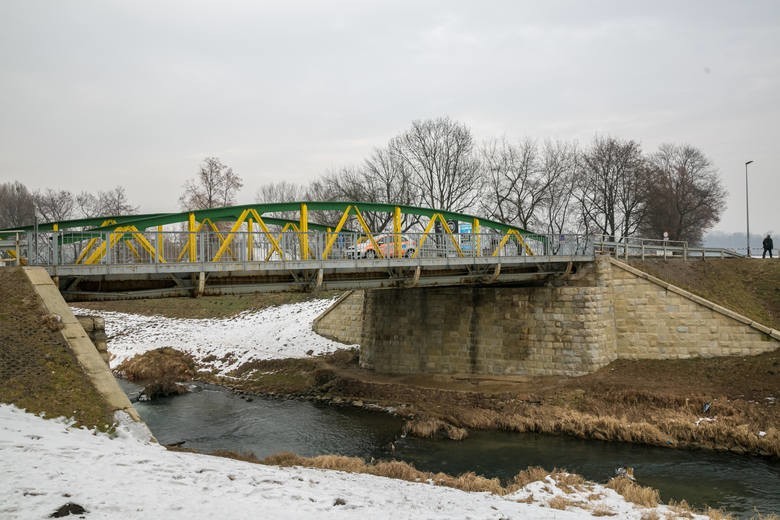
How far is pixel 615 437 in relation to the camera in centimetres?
1680

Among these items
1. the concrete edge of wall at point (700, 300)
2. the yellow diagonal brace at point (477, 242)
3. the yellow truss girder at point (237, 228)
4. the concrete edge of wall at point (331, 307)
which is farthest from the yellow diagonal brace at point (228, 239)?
the concrete edge of wall at point (700, 300)

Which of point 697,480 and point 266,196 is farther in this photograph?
point 266,196

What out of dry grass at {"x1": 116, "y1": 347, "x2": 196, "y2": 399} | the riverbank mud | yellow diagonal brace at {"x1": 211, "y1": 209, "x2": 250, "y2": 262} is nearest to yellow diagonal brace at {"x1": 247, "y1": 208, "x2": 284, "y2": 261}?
yellow diagonal brace at {"x1": 211, "y1": 209, "x2": 250, "y2": 262}

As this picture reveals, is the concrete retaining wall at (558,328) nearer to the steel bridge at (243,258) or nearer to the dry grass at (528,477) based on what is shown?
the steel bridge at (243,258)

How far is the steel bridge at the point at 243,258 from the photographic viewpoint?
13.1 meters

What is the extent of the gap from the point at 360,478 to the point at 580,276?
15.6 m

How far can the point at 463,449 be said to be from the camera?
1617 cm

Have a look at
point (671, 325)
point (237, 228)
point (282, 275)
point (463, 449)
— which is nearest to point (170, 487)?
point (282, 275)

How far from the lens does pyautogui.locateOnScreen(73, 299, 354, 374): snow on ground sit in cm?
2920

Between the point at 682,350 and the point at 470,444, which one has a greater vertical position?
the point at 682,350

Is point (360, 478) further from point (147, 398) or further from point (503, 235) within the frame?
point (147, 398)

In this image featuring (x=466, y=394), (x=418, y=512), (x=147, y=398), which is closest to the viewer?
(x=418, y=512)

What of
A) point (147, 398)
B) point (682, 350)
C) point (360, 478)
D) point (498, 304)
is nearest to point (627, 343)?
point (682, 350)

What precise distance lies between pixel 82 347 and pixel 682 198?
41.6 m
